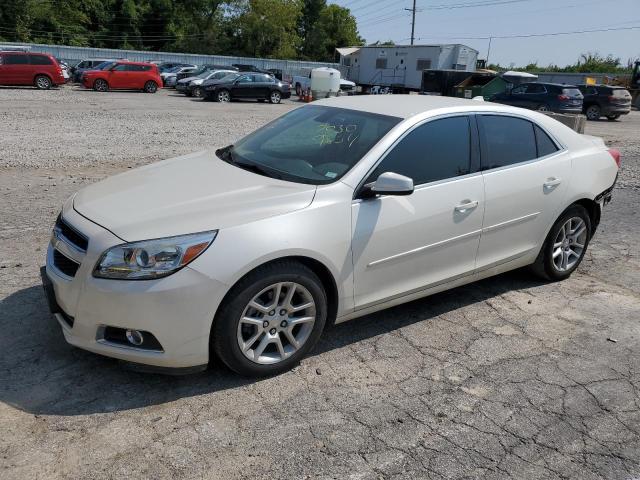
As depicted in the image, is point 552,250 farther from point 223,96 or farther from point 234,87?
point 234,87

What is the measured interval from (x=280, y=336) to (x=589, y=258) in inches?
156

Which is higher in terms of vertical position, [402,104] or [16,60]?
[402,104]

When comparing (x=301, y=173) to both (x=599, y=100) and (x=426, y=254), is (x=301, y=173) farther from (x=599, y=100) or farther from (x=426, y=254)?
(x=599, y=100)

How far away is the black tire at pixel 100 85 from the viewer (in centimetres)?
2736

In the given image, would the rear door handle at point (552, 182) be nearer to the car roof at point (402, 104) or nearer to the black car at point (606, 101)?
the car roof at point (402, 104)

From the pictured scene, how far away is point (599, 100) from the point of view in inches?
1007

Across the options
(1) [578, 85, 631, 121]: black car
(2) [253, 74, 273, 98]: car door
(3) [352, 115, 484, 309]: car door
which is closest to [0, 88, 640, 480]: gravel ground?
Answer: (3) [352, 115, 484, 309]: car door

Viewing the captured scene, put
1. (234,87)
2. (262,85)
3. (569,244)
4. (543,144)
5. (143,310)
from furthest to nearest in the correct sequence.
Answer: (262,85), (234,87), (569,244), (543,144), (143,310)

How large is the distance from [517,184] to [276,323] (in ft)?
7.34

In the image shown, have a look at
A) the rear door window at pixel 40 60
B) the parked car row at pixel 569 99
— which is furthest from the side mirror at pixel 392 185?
the rear door window at pixel 40 60

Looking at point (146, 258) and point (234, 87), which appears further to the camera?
point (234, 87)

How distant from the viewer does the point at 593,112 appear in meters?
26.1

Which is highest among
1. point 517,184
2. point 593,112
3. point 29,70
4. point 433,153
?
point 433,153

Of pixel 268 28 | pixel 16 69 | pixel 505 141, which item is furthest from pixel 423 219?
pixel 268 28
